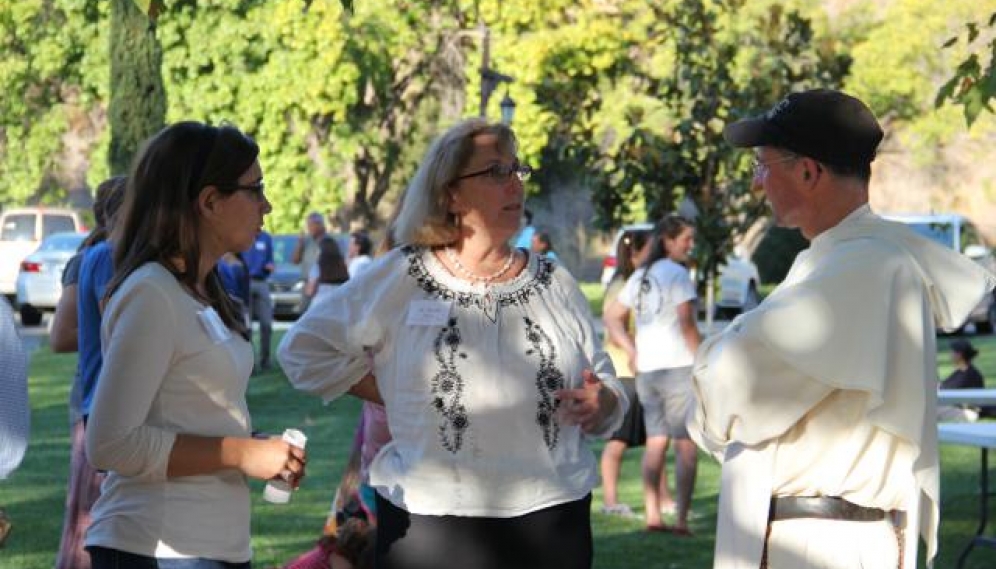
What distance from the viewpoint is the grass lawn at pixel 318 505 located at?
9.86 m

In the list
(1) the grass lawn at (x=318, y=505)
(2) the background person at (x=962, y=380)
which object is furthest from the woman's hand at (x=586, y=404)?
(2) the background person at (x=962, y=380)

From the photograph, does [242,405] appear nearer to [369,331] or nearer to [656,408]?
[369,331]

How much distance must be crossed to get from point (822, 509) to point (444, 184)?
4.95 ft

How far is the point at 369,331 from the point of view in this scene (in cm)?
475

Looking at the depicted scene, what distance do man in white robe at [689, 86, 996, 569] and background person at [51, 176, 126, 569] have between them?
2534 millimetres

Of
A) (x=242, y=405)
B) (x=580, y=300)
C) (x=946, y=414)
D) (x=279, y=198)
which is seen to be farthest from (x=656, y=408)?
(x=279, y=198)

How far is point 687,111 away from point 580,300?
43.9 feet

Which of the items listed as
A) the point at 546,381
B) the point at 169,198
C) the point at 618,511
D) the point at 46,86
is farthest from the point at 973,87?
the point at 46,86

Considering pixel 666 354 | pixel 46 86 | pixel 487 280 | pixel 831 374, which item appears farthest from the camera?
pixel 46 86

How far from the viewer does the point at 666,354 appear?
10.8 meters

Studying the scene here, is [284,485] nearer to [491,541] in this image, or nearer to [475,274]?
[491,541]

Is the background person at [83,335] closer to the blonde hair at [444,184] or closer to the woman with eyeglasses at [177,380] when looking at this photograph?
the blonde hair at [444,184]

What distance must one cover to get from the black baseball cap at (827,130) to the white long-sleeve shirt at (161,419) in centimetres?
132

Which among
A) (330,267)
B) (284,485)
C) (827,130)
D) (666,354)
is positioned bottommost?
(330,267)
